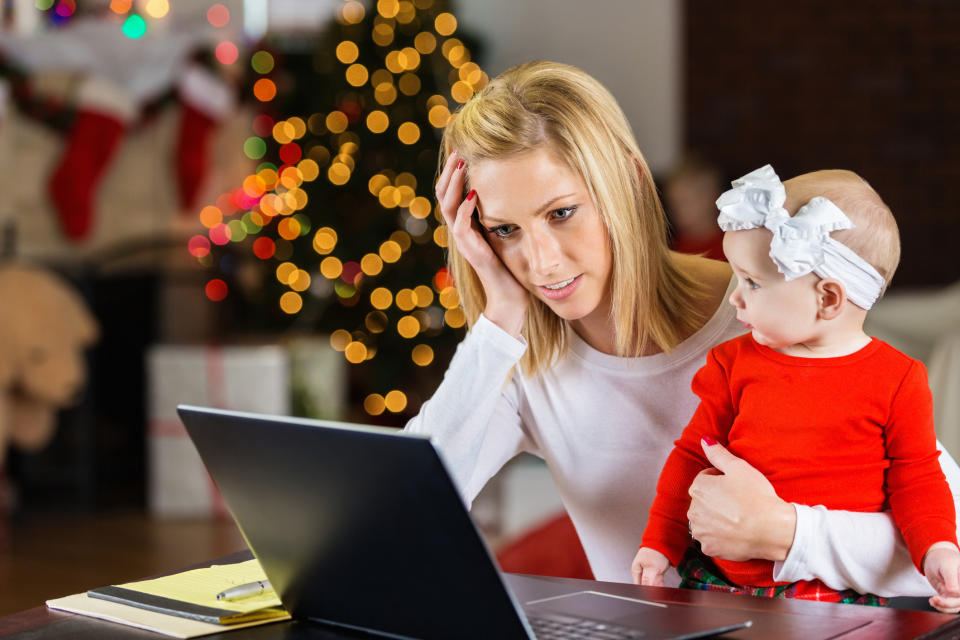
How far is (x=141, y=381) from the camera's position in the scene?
4.87 metres

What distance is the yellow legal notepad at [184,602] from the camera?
102cm

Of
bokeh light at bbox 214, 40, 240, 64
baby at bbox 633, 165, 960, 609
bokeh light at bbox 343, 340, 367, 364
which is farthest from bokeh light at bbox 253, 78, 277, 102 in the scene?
baby at bbox 633, 165, 960, 609

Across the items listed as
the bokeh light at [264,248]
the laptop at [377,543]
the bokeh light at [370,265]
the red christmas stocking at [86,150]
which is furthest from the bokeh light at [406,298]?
the laptop at [377,543]

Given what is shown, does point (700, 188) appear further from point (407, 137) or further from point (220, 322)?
point (220, 322)

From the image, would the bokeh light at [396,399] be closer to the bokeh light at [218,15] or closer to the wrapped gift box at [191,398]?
the wrapped gift box at [191,398]

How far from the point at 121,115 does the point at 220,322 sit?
3.26 feet

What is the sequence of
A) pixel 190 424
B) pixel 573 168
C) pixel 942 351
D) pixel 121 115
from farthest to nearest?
1. pixel 121 115
2. pixel 942 351
3. pixel 573 168
4. pixel 190 424

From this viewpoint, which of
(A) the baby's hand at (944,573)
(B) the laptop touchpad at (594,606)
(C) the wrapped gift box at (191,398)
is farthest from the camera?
(C) the wrapped gift box at (191,398)

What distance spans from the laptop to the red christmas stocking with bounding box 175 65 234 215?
400cm

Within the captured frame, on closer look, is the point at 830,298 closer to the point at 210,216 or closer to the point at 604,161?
the point at 604,161

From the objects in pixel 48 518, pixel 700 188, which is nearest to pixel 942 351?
pixel 700 188

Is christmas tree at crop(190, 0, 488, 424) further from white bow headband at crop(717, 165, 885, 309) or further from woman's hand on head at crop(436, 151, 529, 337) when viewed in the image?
white bow headband at crop(717, 165, 885, 309)

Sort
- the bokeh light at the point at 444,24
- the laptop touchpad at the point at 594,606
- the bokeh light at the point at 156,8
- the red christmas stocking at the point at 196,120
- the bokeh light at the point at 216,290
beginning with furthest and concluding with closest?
the bokeh light at the point at 156,8, the bokeh light at the point at 444,24, the bokeh light at the point at 216,290, the red christmas stocking at the point at 196,120, the laptop touchpad at the point at 594,606

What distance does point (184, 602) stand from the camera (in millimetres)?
1068
